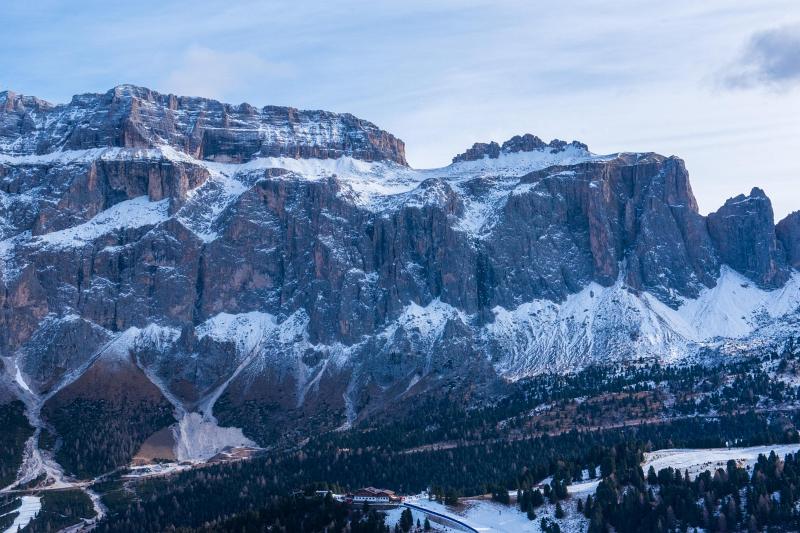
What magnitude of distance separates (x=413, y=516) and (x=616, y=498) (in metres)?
31.2

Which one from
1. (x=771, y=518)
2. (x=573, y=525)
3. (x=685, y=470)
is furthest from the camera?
(x=685, y=470)

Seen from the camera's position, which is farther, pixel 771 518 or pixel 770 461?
pixel 770 461

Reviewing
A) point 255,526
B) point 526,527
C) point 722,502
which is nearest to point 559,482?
point 526,527

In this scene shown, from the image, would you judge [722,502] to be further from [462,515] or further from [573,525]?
[462,515]

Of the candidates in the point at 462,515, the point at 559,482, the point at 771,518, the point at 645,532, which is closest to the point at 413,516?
the point at 462,515

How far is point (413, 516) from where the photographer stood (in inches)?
7559

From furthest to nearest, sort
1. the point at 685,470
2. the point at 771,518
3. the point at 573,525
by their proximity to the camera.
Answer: the point at 685,470
the point at 573,525
the point at 771,518

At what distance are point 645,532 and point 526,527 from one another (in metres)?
19.7

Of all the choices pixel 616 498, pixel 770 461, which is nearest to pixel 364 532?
pixel 616 498

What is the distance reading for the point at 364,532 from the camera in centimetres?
18450

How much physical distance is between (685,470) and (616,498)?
1710 cm

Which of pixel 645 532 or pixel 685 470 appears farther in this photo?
pixel 685 470

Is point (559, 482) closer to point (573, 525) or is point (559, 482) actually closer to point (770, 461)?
point (573, 525)

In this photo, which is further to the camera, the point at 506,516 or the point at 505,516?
the point at 505,516
